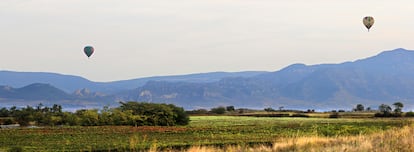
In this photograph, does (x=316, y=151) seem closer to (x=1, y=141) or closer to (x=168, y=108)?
(x=1, y=141)

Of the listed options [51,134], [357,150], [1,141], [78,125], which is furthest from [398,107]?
[357,150]

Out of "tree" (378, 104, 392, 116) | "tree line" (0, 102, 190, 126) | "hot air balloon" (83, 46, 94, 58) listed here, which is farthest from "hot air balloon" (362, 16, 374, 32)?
"hot air balloon" (83, 46, 94, 58)

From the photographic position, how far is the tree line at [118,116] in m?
58.4

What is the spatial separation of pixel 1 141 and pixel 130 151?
41.1 ft

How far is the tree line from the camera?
A: 58.4 metres

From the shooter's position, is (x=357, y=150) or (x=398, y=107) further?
(x=398, y=107)

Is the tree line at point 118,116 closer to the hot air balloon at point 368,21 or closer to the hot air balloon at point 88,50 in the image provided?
the hot air balloon at point 88,50

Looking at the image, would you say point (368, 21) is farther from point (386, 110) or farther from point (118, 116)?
point (118, 116)

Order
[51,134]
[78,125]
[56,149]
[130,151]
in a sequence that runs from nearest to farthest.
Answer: [130,151] → [56,149] → [51,134] → [78,125]

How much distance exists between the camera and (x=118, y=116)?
193 ft

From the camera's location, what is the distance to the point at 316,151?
66.0ft

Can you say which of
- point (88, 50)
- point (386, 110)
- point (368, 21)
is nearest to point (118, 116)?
point (88, 50)

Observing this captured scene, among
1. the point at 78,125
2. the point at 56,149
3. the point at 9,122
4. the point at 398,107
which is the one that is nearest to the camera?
the point at 56,149

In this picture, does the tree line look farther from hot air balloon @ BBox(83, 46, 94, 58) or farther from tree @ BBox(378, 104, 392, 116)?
tree @ BBox(378, 104, 392, 116)
